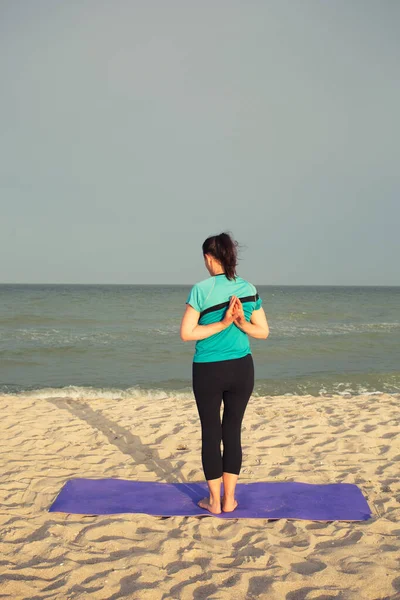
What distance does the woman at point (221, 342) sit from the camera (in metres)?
3.55

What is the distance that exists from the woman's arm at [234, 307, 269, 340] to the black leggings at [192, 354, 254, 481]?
0.65ft

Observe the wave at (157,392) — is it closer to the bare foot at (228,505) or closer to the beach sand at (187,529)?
the beach sand at (187,529)

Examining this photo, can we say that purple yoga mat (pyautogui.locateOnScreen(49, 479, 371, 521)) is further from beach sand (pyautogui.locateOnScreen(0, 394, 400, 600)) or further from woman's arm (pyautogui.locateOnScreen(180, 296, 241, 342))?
woman's arm (pyautogui.locateOnScreen(180, 296, 241, 342))

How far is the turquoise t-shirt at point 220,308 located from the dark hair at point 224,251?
71 mm

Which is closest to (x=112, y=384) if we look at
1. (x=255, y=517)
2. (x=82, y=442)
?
(x=82, y=442)

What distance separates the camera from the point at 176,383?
1073 cm

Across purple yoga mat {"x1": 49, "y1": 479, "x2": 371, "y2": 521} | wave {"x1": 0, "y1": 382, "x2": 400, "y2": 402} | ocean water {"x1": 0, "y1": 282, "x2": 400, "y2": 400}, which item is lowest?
ocean water {"x1": 0, "y1": 282, "x2": 400, "y2": 400}

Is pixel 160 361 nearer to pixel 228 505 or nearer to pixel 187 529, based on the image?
pixel 228 505

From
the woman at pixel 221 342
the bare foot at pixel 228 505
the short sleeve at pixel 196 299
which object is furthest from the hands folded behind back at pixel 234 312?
the bare foot at pixel 228 505

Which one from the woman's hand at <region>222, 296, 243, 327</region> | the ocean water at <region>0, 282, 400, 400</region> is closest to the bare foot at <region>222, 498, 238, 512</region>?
the woman's hand at <region>222, 296, 243, 327</region>

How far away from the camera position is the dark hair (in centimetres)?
358

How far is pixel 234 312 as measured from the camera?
3.52m

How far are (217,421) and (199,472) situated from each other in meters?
1.49

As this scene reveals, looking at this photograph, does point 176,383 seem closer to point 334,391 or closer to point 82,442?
point 334,391
